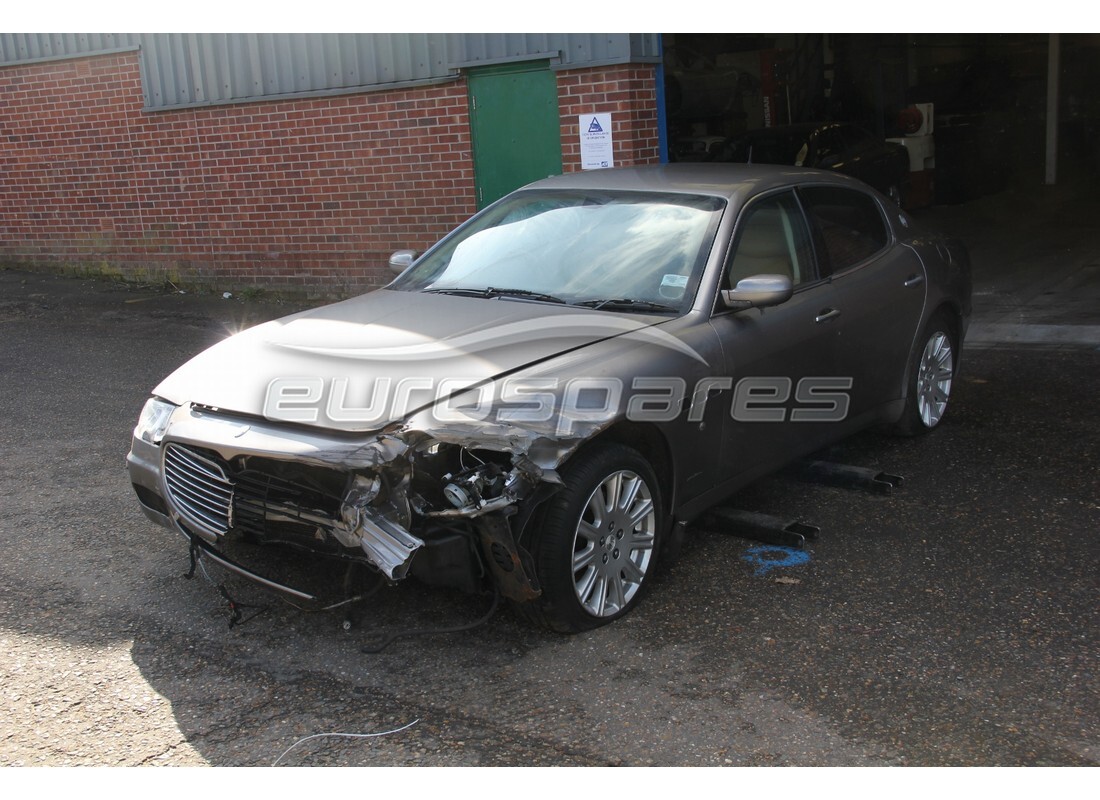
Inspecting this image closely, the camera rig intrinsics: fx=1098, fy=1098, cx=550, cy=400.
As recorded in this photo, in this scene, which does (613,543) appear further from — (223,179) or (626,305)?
(223,179)

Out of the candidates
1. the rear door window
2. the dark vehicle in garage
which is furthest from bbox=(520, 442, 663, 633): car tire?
the dark vehicle in garage

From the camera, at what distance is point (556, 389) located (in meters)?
3.91

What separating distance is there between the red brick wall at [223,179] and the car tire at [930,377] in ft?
16.8

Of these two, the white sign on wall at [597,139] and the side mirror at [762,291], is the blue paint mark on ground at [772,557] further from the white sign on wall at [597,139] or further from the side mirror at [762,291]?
the white sign on wall at [597,139]

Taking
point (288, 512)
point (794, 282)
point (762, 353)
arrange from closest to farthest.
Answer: point (288, 512) → point (762, 353) → point (794, 282)

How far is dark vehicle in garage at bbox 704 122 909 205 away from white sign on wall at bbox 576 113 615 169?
5267 millimetres

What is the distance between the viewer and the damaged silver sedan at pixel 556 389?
3.72m

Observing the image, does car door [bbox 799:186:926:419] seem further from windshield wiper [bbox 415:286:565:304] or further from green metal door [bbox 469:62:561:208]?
green metal door [bbox 469:62:561:208]

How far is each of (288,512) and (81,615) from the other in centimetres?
113

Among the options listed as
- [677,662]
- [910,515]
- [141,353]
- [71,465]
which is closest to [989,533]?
[910,515]

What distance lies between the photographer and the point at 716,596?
14.3 ft

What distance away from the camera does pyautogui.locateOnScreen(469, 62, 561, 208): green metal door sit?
9531 millimetres

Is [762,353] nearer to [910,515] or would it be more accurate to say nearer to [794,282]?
[794,282]
